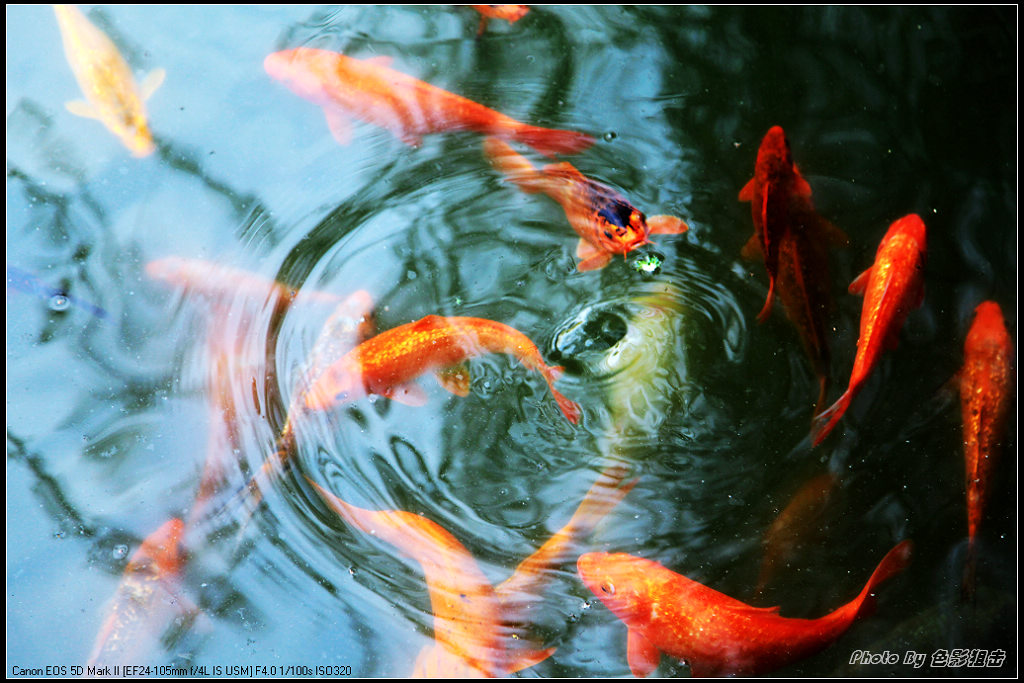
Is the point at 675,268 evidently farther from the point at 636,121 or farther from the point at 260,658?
the point at 260,658

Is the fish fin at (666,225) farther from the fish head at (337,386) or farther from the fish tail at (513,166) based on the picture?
the fish head at (337,386)

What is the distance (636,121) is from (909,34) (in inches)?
52.4

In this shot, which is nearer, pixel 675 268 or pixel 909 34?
pixel 675 268

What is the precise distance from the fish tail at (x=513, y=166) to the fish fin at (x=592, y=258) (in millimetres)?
356

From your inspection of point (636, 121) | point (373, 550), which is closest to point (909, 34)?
point (636, 121)

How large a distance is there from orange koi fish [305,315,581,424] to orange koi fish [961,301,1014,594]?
1.52 m

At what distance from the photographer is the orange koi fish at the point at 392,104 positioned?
3100 millimetres

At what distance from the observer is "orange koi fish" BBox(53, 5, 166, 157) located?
307 cm

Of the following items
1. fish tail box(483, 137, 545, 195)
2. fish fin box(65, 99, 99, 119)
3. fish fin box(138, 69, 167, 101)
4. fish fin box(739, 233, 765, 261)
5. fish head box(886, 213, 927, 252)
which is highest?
fish fin box(138, 69, 167, 101)

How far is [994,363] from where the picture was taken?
9.00 ft

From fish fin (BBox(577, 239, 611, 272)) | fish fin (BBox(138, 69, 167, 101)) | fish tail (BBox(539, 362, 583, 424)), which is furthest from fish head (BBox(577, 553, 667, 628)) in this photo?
fish fin (BBox(138, 69, 167, 101))

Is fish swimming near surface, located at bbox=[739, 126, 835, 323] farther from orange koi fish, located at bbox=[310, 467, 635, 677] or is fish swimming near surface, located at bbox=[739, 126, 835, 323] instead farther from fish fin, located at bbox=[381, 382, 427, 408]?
fish fin, located at bbox=[381, 382, 427, 408]

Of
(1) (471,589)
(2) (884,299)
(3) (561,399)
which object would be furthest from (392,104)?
(2) (884,299)

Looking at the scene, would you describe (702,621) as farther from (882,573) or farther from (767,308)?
(767,308)
